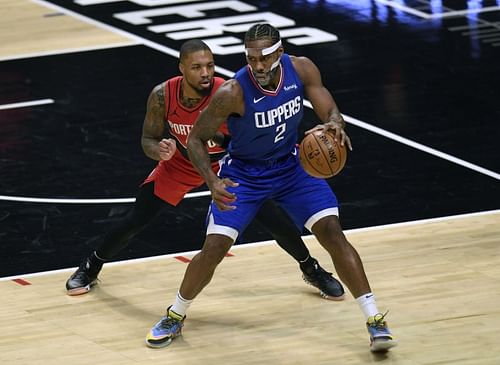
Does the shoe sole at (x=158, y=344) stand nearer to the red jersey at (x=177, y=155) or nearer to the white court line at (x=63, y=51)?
the red jersey at (x=177, y=155)

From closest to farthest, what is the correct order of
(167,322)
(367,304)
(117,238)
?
(367,304) < (167,322) < (117,238)

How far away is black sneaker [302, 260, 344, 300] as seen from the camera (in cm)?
1030

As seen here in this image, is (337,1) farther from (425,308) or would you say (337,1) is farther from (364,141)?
(425,308)

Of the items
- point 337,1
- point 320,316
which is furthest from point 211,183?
point 337,1

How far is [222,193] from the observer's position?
9.17 m

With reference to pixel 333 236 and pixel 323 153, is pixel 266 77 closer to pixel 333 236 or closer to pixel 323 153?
pixel 323 153

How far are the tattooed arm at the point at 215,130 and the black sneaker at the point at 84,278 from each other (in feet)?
5.80

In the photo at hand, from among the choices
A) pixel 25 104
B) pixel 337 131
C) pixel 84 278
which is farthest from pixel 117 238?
pixel 25 104

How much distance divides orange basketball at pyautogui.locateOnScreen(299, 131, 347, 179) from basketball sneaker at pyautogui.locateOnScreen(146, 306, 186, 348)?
136 cm

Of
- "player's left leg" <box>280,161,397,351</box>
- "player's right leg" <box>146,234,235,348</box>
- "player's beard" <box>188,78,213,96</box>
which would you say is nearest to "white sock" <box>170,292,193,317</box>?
"player's right leg" <box>146,234,235,348</box>

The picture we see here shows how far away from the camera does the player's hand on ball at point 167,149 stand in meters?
9.67

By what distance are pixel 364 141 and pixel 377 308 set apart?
15.1 feet

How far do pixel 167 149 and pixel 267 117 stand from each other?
0.78 meters

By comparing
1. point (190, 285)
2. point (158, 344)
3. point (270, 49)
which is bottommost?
point (158, 344)
